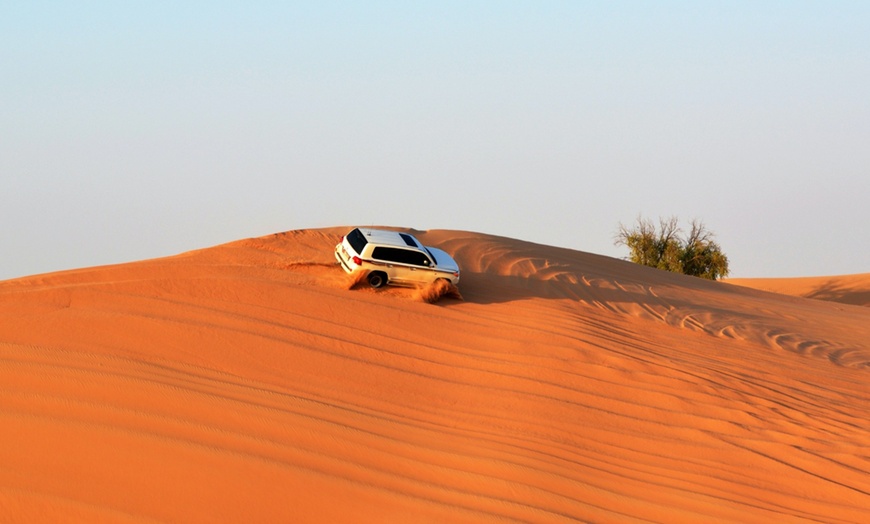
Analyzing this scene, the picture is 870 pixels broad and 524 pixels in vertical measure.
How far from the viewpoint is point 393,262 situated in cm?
1243

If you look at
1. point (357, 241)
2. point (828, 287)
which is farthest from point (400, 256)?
point (828, 287)

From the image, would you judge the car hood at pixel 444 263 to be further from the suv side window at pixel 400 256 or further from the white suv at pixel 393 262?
the suv side window at pixel 400 256

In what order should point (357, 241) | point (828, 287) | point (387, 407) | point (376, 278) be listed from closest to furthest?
point (387, 407)
point (376, 278)
point (357, 241)
point (828, 287)

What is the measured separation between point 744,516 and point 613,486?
1.01 m

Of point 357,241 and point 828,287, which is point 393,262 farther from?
point 828,287

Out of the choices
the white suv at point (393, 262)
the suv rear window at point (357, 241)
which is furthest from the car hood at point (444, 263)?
the suv rear window at point (357, 241)

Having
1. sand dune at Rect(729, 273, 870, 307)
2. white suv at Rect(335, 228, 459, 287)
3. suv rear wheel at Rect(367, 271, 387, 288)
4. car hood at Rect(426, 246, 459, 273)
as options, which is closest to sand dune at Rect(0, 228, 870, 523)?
suv rear wheel at Rect(367, 271, 387, 288)

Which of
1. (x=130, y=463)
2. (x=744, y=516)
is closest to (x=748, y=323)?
(x=744, y=516)

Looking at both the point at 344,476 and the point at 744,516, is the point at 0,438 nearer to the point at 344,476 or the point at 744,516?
the point at 344,476

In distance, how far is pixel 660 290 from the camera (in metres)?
17.6

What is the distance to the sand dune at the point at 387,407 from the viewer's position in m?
5.85

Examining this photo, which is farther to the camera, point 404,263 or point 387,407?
point 404,263

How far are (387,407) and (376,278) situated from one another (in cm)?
462

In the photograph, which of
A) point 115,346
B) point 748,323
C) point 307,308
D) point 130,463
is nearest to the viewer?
point 130,463
